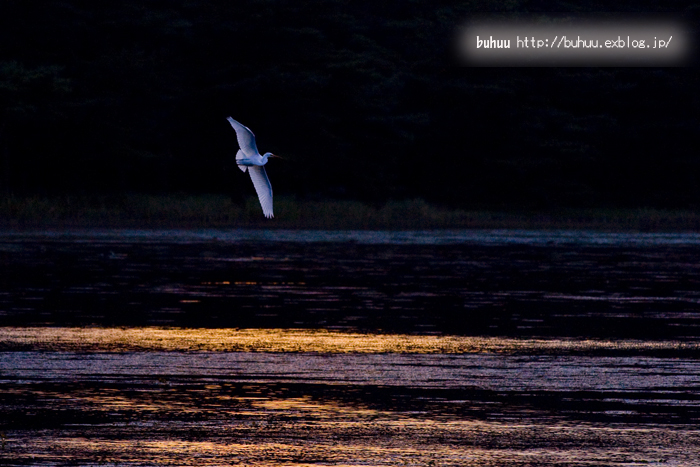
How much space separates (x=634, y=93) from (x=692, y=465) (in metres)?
50.3

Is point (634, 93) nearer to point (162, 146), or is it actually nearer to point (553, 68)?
point (553, 68)

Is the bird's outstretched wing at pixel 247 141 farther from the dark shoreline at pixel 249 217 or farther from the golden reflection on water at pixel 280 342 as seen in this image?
the dark shoreline at pixel 249 217

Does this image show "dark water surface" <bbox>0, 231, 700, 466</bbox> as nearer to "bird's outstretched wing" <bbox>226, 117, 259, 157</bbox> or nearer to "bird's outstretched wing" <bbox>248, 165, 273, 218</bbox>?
"bird's outstretched wing" <bbox>248, 165, 273, 218</bbox>

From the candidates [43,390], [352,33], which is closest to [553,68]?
[352,33]

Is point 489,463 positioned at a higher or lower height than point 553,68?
lower

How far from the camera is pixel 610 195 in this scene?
57.7 m

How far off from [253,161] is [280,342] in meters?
3.58

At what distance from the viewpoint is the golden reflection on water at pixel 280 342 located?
14.3 m

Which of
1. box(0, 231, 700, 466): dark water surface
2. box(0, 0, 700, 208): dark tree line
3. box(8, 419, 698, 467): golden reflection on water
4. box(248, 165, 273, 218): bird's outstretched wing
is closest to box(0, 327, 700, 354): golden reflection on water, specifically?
box(0, 231, 700, 466): dark water surface

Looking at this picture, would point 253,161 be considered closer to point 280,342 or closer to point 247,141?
point 247,141

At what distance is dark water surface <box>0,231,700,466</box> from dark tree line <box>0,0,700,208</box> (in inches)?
948

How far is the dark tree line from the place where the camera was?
49375 mm

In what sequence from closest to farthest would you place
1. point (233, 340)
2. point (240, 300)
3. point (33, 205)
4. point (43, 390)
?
point (43, 390) < point (233, 340) < point (240, 300) < point (33, 205)

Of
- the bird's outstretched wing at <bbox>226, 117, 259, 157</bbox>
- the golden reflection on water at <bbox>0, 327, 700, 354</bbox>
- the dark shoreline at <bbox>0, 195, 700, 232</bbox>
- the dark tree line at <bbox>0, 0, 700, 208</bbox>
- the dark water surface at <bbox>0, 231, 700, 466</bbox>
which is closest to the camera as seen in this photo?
the dark water surface at <bbox>0, 231, 700, 466</bbox>
